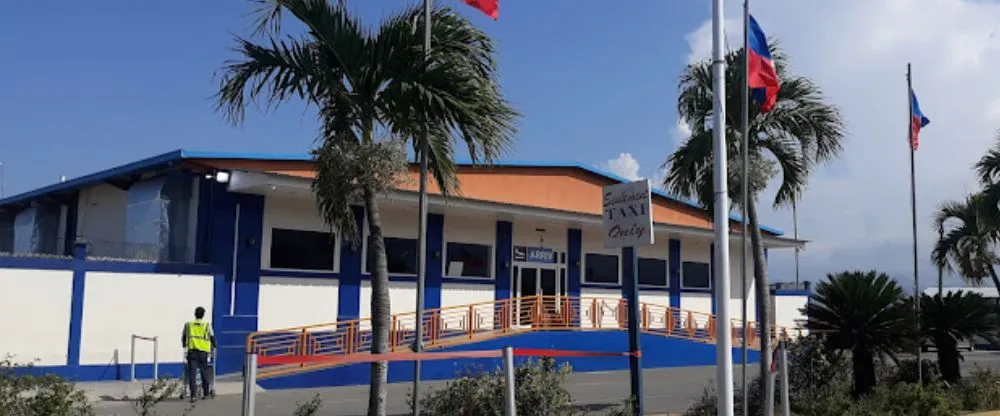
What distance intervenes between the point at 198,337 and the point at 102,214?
11.4 m

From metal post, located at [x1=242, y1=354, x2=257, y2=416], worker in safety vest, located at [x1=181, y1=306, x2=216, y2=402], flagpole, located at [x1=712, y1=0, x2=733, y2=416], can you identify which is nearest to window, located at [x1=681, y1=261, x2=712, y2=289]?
worker in safety vest, located at [x1=181, y1=306, x2=216, y2=402]

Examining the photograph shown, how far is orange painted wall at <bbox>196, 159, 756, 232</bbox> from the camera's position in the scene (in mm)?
24150

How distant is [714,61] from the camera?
9641 millimetres

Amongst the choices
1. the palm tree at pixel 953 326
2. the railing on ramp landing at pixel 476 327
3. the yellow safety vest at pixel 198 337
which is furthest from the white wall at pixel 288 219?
the palm tree at pixel 953 326

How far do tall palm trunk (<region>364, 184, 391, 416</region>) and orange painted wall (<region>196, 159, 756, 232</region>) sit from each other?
1216cm

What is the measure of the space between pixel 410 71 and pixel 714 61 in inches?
127

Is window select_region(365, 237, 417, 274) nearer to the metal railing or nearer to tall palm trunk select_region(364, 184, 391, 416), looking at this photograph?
the metal railing

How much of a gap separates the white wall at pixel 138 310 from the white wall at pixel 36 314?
42cm

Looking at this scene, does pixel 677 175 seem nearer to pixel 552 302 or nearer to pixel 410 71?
pixel 410 71

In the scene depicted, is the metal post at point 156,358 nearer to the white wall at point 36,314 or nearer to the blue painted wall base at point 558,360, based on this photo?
the white wall at point 36,314

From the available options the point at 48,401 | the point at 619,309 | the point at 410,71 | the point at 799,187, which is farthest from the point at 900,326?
the point at 619,309

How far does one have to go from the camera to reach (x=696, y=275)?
105ft

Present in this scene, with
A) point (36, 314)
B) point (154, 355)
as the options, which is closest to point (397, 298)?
point (154, 355)

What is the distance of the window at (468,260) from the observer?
24.7 meters
